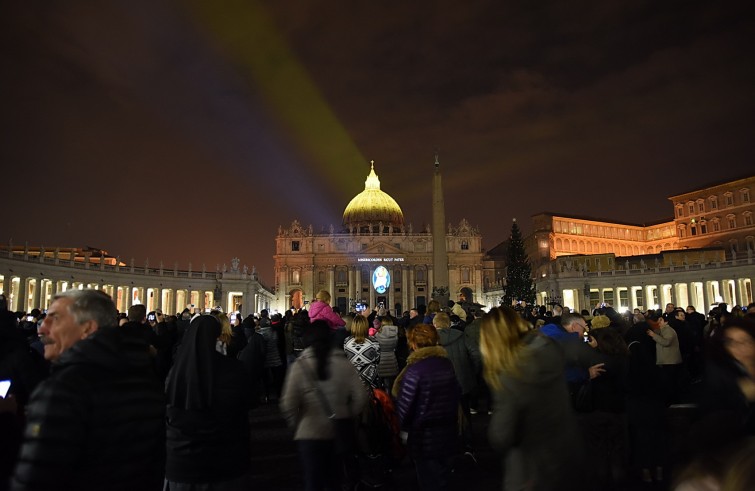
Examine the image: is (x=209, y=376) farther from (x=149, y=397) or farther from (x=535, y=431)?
(x=535, y=431)

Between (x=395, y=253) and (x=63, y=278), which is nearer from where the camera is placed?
(x=63, y=278)

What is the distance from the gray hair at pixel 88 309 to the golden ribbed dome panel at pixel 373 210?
337 feet

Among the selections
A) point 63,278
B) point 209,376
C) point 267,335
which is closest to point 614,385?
point 209,376

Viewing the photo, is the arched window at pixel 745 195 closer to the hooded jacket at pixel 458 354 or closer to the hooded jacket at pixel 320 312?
the hooded jacket at pixel 458 354

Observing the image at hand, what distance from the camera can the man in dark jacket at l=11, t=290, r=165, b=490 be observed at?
252 centimetres

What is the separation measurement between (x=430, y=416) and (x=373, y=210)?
10284cm

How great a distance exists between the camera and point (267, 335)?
13.2 metres

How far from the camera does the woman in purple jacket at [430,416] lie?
207 inches

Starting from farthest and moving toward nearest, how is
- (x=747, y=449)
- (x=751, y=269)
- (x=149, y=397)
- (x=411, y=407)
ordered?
(x=751, y=269), (x=411, y=407), (x=149, y=397), (x=747, y=449)

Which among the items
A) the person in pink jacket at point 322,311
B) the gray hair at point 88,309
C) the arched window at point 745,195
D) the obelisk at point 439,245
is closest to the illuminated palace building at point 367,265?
the arched window at point 745,195

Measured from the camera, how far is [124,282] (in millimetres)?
59938

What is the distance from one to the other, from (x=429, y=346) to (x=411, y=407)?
2.06 feet

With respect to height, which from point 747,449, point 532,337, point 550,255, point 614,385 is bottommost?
point 614,385

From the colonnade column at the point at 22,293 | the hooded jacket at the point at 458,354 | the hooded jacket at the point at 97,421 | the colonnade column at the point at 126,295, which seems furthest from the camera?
the colonnade column at the point at 126,295
